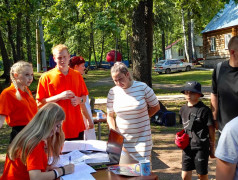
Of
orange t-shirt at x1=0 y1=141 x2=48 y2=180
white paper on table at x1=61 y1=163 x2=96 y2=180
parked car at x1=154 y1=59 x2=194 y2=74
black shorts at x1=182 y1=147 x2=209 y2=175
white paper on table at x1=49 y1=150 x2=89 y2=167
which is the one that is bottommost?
black shorts at x1=182 y1=147 x2=209 y2=175

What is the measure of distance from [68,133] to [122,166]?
1.39m

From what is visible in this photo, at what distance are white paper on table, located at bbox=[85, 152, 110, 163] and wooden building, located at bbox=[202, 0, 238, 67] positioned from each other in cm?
2957

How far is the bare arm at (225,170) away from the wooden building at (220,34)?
1204 inches

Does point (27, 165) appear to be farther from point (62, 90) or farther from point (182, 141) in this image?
point (182, 141)

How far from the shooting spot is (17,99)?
4164mm

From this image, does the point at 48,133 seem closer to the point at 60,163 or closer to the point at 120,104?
the point at 60,163

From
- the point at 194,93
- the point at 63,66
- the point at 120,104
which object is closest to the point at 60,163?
the point at 120,104

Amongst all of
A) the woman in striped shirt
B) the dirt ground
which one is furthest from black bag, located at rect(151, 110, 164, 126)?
the woman in striped shirt

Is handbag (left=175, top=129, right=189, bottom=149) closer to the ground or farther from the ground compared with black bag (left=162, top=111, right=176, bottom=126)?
farther from the ground

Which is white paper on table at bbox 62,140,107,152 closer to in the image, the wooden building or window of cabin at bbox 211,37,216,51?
the wooden building

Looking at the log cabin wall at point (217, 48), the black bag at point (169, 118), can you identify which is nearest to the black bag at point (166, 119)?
the black bag at point (169, 118)

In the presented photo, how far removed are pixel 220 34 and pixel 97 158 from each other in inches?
1293

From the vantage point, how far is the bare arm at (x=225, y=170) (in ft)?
5.98

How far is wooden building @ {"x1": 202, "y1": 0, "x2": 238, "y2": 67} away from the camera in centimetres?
3139
